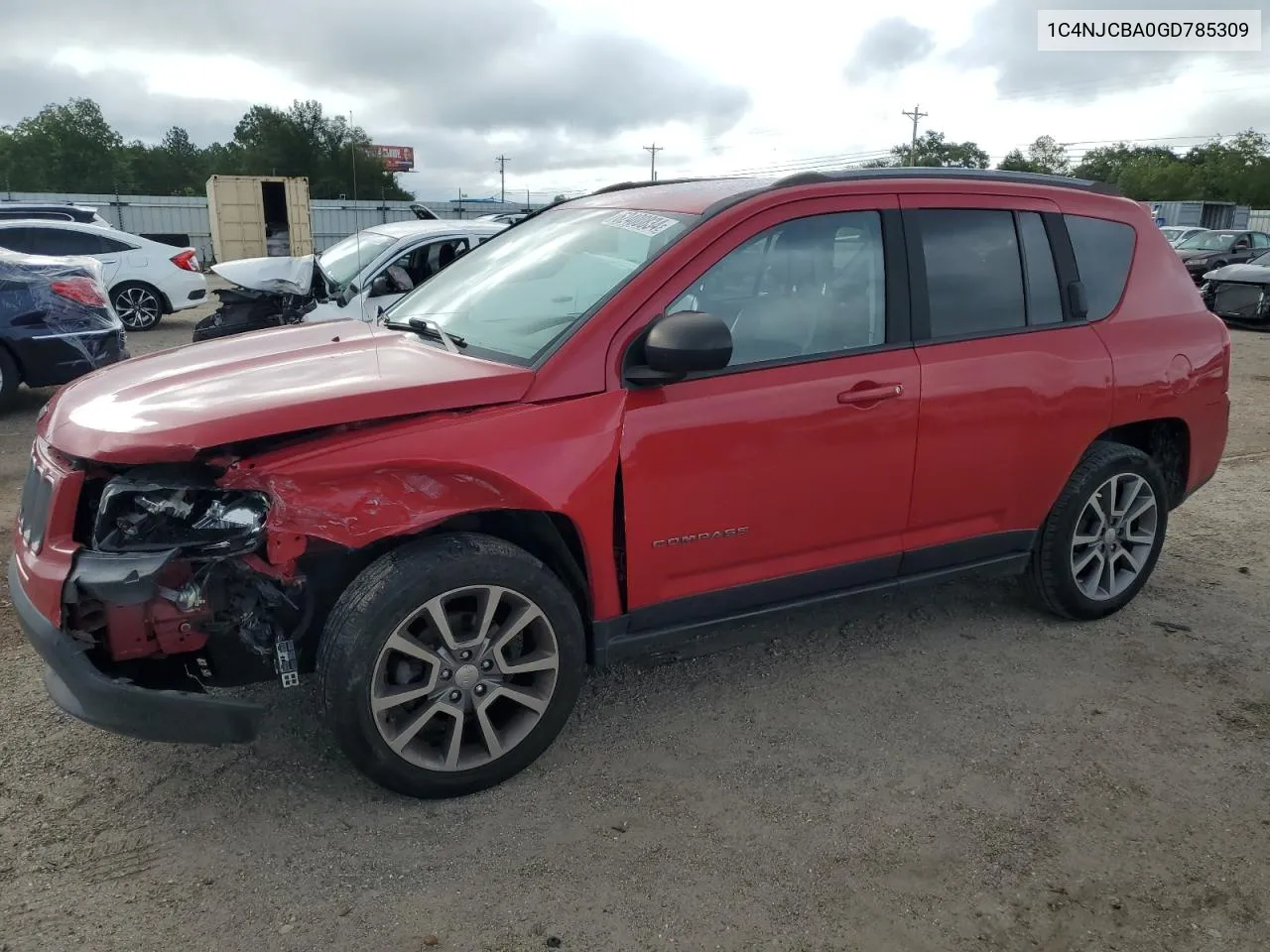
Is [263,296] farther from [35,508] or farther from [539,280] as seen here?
[35,508]

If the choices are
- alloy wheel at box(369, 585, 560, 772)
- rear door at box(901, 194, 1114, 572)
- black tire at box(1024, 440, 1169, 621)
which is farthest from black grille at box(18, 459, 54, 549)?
black tire at box(1024, 440, 1169, 621)

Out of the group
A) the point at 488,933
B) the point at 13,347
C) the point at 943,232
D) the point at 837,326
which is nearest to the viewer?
the point at 488,933

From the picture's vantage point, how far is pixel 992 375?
3.54m

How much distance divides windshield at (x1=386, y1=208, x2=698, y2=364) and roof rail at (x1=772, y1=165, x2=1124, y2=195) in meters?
0.49

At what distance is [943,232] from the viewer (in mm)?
3564

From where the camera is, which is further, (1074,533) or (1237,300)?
(1237,300)

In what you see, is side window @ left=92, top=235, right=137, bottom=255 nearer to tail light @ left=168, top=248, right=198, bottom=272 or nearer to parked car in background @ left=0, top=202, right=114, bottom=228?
tail light @ left=168, top=248, right=198, bottom=272

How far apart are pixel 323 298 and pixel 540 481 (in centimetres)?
650

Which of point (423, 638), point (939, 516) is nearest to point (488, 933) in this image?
point (423, 638)

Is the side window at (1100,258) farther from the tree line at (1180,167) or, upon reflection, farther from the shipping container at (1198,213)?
the tree line at (1180,167)

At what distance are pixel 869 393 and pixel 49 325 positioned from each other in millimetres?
6967

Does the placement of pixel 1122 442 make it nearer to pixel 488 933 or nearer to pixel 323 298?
pixel 488 933

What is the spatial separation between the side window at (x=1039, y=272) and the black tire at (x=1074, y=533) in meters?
0.65

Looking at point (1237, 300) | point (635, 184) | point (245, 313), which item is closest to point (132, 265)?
point (245, 313)
